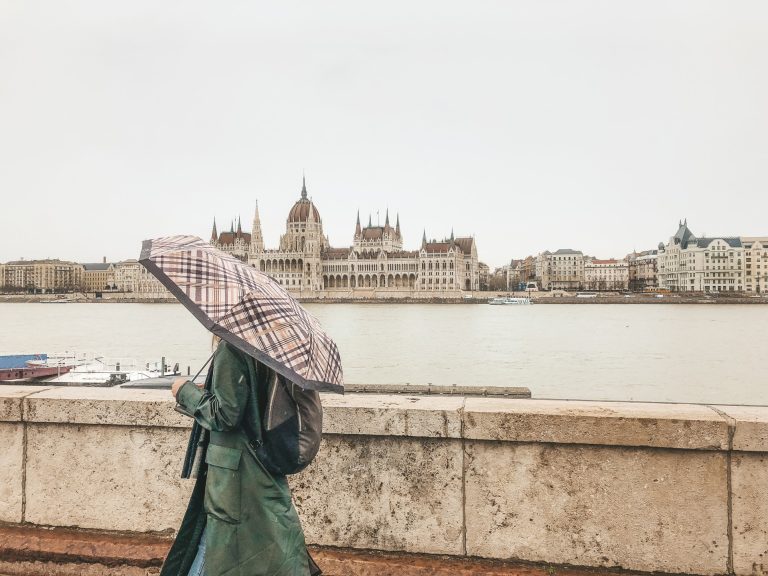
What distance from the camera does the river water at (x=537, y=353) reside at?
92.1 feet

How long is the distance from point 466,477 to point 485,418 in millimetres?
299

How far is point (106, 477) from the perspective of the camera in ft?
11.1

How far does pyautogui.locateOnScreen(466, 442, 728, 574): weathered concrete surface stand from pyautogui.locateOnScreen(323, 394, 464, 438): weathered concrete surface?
18 cm

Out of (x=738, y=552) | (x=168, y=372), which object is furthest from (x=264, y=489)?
(x=168, y=372)

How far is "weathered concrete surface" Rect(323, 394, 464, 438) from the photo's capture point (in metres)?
3.13

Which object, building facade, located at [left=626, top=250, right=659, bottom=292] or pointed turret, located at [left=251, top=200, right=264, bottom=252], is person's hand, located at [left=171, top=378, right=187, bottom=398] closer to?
pointed turret, located at [left=251, top=200, right=264, bottom=252]

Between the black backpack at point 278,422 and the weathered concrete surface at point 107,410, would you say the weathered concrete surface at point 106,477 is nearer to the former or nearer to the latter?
the weathered concrete surface at point 107,410

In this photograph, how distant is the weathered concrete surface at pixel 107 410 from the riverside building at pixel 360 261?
412 feet

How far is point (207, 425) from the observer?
210 cm

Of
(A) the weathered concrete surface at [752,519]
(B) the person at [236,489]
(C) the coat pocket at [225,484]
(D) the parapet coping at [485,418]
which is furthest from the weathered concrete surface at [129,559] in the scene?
(C) the coat pocket at [225,484]

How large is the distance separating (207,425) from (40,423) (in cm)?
183

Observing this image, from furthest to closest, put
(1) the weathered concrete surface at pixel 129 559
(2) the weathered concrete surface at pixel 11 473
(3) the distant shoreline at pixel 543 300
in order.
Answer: (3) the distant shoreline at pixel 543 300
(2) the weathered concrete surface at pixel 11 473
(1) the weathered concrete surface at pixel 129 559

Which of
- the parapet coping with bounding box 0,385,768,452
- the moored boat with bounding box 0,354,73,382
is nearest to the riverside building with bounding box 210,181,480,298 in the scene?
the moored boat with bounding box 0,354,73,382

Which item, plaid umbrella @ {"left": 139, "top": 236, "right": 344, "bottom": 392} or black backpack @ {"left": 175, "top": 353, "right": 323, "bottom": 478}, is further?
black backpack @ {"left": 175, "top": 353, "right": 323, "bottom": 478}
